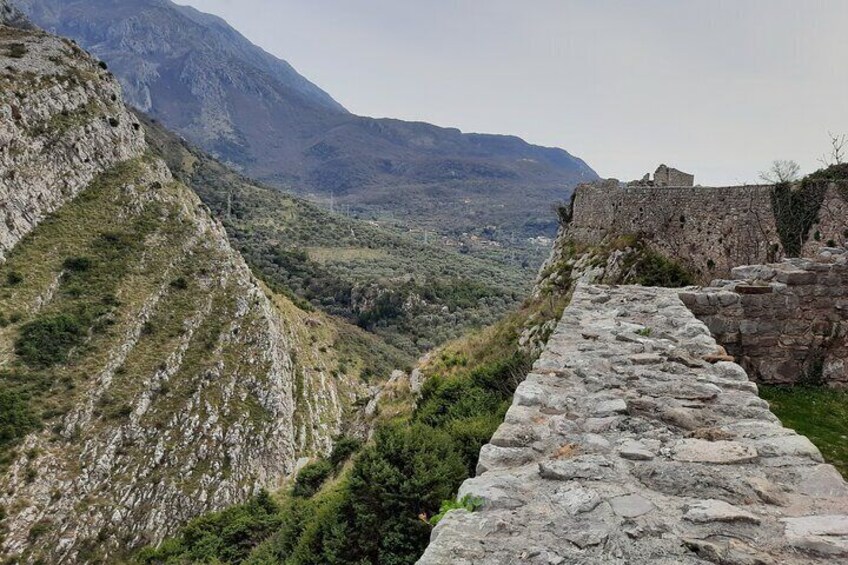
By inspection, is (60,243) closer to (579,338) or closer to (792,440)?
(579,338)

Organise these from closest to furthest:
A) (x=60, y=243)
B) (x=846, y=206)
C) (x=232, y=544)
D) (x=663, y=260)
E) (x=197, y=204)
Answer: (x=846, y=206)
(x=232, y=544)
(x=663, y=260)
(x=60, y=243)
(x=197, y=204)

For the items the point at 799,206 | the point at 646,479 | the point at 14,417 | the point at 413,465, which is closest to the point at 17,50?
the point at 14,417

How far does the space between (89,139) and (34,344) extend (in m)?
22.9

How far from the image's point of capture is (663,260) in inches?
590

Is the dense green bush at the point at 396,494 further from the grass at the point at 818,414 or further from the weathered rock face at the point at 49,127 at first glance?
the weathered rock face at the point at 49,127

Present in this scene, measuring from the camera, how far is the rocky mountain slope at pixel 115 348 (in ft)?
88.7

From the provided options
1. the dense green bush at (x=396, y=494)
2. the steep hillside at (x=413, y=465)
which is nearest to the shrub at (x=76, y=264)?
the steep hillside at (x=413, y=465)

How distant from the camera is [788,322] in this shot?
813 cm

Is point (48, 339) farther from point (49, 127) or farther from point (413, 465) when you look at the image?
point (413, 465)

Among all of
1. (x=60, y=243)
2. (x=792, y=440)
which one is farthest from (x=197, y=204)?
(x=792, y=440)

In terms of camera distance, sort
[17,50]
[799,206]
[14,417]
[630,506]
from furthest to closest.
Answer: [17,50] < [14,417] < [799,206] < [630,506]

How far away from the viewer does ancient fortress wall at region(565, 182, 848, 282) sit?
1192cm

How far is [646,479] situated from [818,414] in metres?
5.40

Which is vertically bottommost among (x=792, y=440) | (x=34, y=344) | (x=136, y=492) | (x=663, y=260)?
(x=136, y=492)
